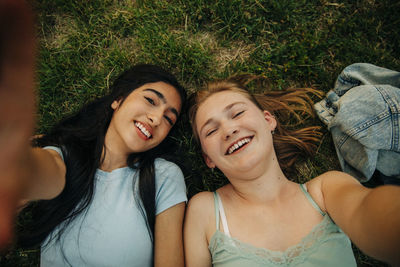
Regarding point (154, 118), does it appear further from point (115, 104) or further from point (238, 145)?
point (238, 145)

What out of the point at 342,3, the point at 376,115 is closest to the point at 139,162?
the point at 376,115

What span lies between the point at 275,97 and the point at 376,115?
1048mm

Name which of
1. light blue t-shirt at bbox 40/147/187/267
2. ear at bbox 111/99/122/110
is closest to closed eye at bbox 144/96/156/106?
ear at bbox 111/99/122/110

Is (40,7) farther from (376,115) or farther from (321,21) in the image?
(376,115)

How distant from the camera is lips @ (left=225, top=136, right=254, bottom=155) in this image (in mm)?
2150

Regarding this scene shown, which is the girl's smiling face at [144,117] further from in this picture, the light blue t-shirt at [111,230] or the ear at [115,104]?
the light blue t-shirt at [111,230]

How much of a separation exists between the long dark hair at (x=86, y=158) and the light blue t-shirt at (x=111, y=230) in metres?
0.08

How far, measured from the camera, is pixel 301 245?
202cm

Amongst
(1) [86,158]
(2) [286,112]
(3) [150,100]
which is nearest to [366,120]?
(2) [286,112]

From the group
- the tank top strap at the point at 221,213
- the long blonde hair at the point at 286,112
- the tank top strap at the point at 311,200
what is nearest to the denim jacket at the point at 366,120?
the long blonde hair at the point at 286,112

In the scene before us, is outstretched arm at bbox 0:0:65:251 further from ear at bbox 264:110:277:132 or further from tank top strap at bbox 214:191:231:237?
ear at bbox 264:110:277:132

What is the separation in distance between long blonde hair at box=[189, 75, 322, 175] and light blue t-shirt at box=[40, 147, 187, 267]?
0.92 metres

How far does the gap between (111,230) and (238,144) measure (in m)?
1.46

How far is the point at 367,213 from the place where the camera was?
1.64 meters
